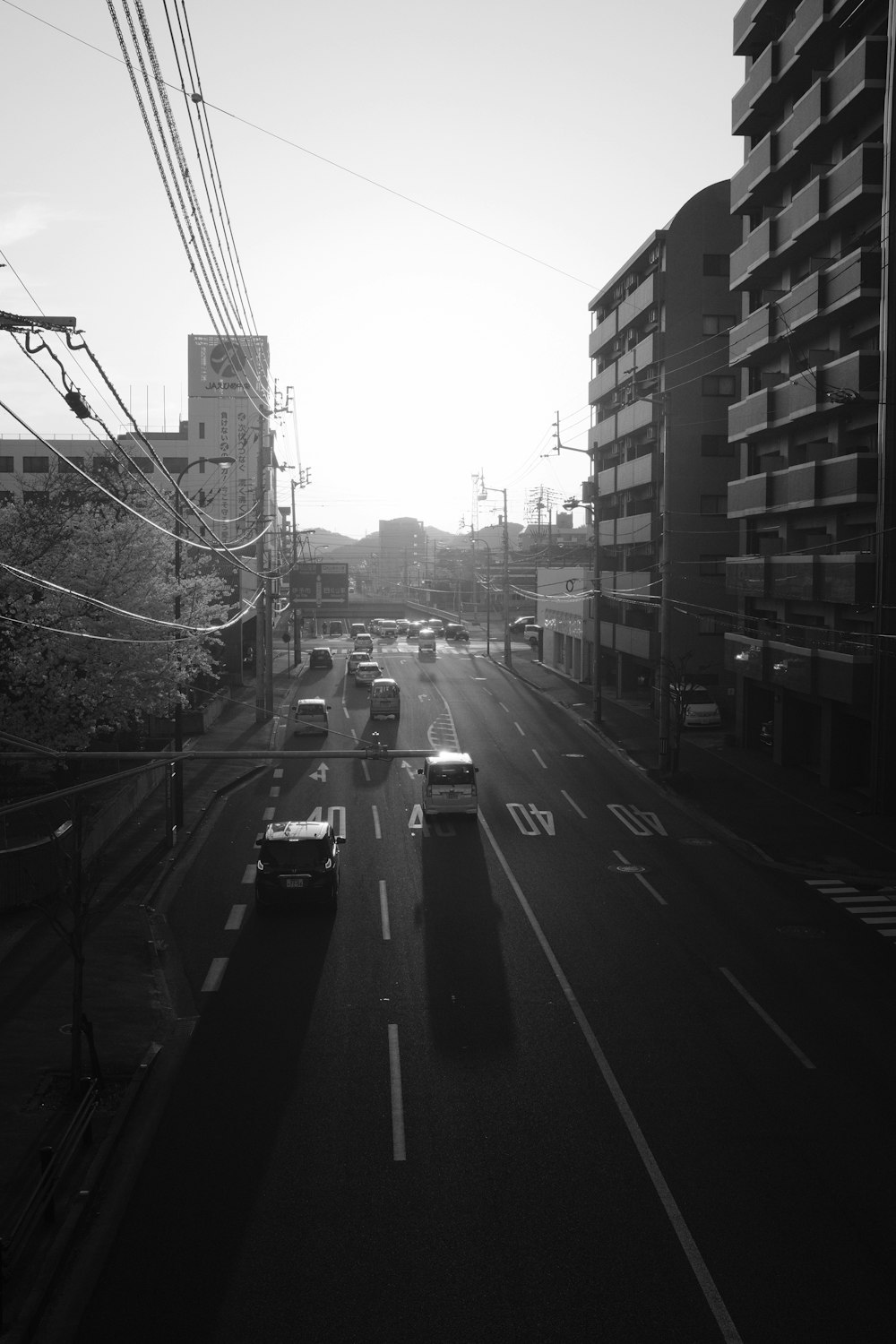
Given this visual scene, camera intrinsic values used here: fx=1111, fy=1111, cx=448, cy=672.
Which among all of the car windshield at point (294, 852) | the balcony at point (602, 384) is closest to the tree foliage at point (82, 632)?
the car windshield at point (294, 852)

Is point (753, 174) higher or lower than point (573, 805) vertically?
higher

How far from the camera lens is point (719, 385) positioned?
58.3 m

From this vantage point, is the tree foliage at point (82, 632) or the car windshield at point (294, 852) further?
the tree foliage at point (82, 632)

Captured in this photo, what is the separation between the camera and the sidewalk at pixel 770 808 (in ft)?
96.5

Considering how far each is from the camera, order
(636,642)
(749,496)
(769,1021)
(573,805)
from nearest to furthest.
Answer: (769,1021) → (573,805) → (749,496) → (636,642)

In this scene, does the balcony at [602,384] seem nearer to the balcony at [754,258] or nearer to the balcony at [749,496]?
the balcony at [754,258]

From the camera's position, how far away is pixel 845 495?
118ft

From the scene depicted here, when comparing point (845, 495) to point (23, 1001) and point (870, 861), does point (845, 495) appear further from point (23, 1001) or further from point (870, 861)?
point (23, 1001)

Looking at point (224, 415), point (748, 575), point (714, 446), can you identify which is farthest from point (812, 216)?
point (224, 415)

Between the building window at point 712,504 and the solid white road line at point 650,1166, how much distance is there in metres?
39.7

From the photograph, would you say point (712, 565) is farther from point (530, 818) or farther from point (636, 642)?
point (530, 818)

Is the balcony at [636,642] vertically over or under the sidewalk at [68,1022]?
over

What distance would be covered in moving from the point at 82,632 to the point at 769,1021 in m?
23.8

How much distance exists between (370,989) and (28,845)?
9256 millimetres
